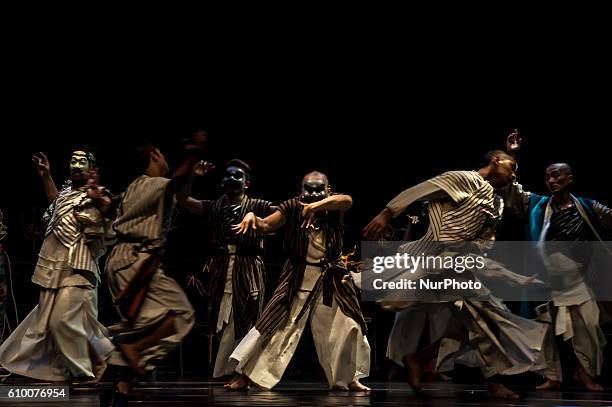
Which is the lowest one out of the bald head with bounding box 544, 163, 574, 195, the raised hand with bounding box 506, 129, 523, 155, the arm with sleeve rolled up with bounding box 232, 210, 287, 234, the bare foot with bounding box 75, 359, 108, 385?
the bare foot with bounding box 75, 359, 108, 385

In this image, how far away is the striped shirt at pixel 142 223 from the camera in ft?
16.4

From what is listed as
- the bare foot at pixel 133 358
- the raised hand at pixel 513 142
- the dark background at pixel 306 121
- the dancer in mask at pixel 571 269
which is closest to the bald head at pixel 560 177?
the dancer in mask at pixel 571 269

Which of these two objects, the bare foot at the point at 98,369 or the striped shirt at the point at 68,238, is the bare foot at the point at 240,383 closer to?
the bare foot at the point at 98,369

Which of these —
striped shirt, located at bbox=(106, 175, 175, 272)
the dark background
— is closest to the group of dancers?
striped shirt, located at bbox=(106, 175, 175, 272)

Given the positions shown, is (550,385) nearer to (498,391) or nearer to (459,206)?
(498,391)

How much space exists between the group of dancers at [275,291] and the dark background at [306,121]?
272 cm

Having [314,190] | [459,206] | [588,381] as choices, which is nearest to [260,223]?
[314,190]

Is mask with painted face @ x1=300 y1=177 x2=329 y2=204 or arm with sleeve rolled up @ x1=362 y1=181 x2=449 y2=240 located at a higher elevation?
mask with painted face @ x1=300 y1=177 x2=329 y2=204

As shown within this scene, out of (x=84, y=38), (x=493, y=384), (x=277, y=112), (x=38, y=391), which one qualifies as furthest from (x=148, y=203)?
(x=277, y=112)

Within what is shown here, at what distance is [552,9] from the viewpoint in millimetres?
11203

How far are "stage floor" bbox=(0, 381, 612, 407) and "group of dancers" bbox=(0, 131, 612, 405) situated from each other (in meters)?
0.23

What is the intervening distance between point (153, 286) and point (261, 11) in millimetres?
7115

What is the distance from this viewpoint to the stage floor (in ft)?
17.4

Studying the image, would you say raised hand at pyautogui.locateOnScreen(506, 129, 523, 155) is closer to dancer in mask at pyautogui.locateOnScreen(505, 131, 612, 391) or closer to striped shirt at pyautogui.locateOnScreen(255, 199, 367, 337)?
dancer in mask at pyautogui.locateOnScreen(505, 131, 612, 391)
